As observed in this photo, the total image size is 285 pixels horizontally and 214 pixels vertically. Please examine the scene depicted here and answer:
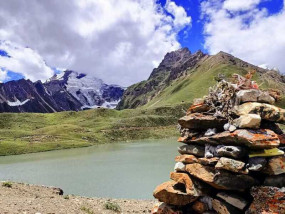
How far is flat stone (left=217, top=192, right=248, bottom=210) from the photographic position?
14.3 meters

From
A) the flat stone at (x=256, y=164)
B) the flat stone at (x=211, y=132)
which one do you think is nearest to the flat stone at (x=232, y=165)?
the flat stone at (x=256, y=164)

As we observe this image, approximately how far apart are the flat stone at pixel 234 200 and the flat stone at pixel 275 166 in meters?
1.86

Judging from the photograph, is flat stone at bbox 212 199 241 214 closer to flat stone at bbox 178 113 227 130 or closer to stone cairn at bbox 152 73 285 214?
stone cairn at bbox 152 73 285 214

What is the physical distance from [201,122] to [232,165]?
3.57 metres

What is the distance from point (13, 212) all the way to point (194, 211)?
9.98m

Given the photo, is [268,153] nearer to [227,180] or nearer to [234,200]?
[227,180]

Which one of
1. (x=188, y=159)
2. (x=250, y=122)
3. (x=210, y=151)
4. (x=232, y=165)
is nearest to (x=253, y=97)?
(x=250, y=122)

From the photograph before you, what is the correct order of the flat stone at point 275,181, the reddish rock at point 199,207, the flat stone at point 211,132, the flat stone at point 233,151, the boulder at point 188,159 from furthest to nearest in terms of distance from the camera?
the boulder at point 188,159, the flat stone at point 211,132, the reddish rock at point 199,207, the flat stone at point 233,151, the flat stone at point 275,181

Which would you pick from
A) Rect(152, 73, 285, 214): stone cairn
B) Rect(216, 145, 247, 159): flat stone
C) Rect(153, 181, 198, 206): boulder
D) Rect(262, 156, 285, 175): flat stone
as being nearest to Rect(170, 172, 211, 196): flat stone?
Rect(152, 73, 285, 214): stone cairn

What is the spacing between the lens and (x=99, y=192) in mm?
37281

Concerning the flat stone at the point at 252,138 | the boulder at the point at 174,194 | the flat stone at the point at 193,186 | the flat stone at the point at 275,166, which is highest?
the flat stone at the point at 252,138

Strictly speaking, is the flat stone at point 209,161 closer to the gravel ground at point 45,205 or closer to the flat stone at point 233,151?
the flat stone at point 233,151

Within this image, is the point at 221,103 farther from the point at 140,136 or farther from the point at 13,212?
the point at 140,136

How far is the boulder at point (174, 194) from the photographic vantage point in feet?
51.9
